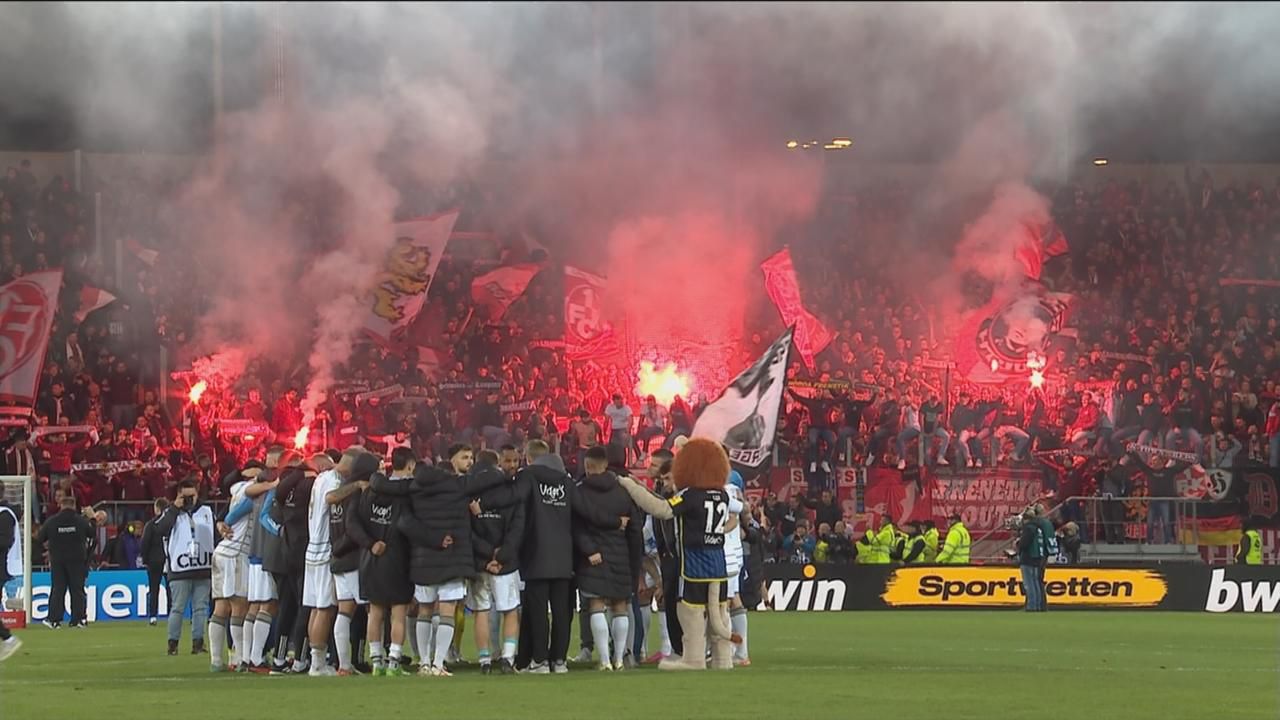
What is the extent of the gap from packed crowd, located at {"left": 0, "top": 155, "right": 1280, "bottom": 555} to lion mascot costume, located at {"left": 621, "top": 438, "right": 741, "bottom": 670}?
58.1 feet

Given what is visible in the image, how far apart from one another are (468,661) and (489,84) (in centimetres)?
2395

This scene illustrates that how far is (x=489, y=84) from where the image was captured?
130 feet

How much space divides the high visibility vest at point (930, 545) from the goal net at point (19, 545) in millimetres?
13975

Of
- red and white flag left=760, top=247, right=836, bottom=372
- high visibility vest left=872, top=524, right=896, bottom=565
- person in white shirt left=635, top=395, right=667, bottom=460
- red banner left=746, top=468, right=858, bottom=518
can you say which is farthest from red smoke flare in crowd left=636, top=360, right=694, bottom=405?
high visibility vest left=872, top=524, right=896, bottom=565

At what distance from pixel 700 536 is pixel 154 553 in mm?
12707

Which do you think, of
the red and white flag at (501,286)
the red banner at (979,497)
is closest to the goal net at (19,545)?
the red and white flag at (501,286)

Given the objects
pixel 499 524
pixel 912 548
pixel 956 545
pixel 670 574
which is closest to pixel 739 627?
pixel 670 574

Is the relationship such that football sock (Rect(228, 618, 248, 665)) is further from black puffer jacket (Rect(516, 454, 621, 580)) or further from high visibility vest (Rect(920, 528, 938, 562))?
high visibility vest (Rect(920, 528, 938, 562))

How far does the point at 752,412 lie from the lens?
29.5 meters

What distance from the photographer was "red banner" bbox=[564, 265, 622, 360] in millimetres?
38719

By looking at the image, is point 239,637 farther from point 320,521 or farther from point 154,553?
point 154,553

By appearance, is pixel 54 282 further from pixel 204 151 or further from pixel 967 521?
pixel 967 521

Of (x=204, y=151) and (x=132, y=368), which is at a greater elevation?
(x=204, y=151)

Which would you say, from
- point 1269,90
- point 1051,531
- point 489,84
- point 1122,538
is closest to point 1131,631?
point 1051,531
